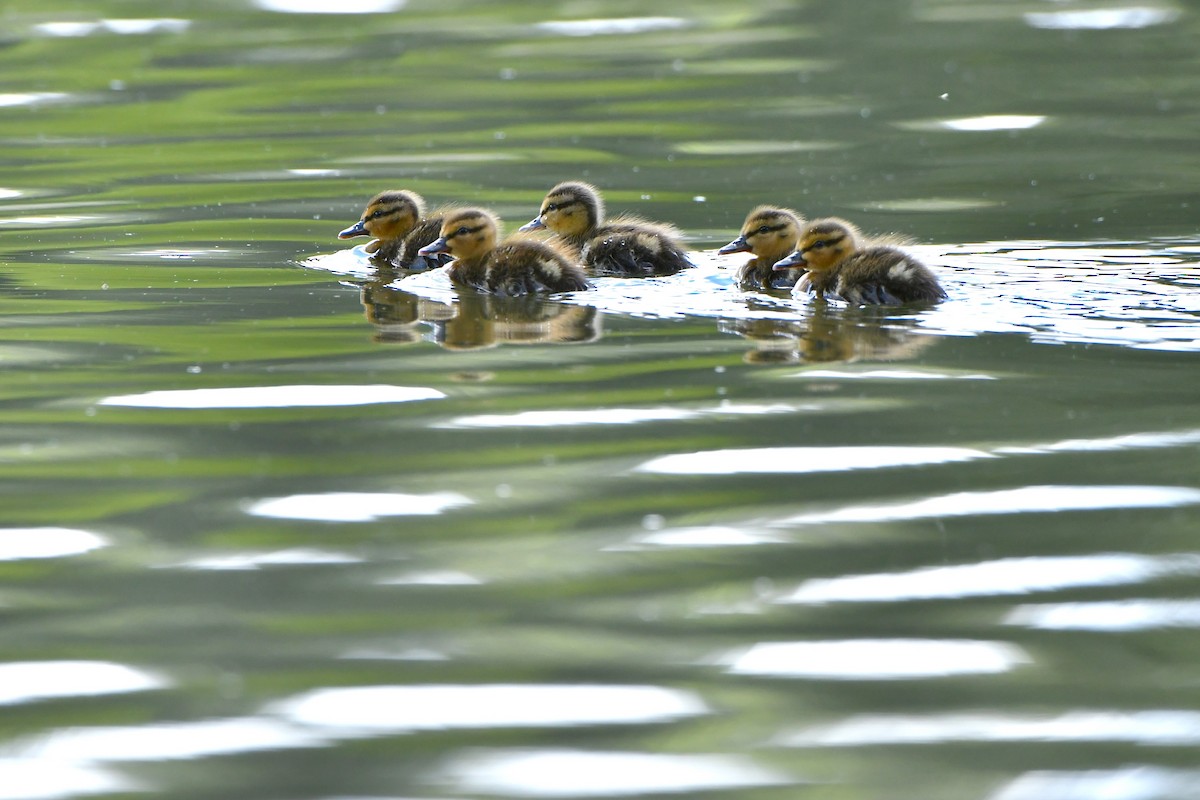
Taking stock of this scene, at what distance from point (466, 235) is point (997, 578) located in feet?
11.8

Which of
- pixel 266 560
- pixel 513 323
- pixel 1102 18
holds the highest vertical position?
pixel 1102 18

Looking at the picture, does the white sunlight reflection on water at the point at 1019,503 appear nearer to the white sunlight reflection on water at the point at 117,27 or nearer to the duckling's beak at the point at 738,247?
the duckling's beak at the point at 738,247

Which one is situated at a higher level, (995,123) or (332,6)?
(332,6)

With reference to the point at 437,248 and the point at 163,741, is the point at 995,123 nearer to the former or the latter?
the point at 437,248

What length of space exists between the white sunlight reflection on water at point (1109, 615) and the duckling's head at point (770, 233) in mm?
3438

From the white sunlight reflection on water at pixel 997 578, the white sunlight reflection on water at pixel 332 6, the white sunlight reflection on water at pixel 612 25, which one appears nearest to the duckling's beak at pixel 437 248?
the white sunlight reflection on water at pixel 997 578

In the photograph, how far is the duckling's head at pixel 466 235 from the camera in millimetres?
6746

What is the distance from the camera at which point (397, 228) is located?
7430mm

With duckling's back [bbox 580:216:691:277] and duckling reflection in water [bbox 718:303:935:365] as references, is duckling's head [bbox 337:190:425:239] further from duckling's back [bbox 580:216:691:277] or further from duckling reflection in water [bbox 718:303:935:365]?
duckling reflection in water [bbox 718:303:935:365]

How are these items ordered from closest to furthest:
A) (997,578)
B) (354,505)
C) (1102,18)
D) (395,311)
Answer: (997,578)
(354,505)
(395,311)
(1102,18)

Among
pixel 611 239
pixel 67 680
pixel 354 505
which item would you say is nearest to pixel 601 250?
pixel 611 239

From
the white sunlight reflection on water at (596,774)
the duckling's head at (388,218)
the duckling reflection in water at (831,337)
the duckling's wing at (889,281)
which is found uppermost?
the duckling's head at (388,218)

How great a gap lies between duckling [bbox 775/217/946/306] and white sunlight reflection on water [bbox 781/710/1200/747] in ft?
10.1

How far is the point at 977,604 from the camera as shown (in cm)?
338
